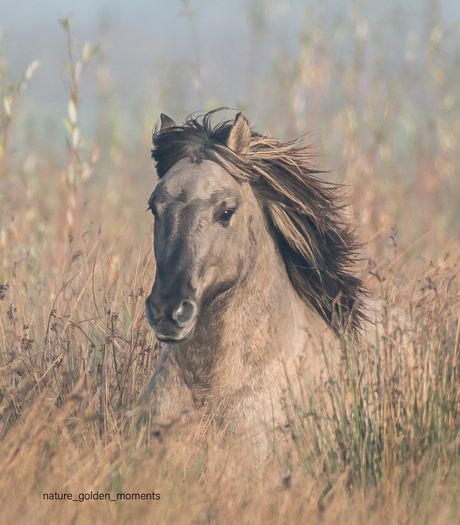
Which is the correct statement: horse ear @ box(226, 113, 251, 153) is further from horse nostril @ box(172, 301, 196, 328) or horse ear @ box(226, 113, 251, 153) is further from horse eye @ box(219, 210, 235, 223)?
horse nostril @ box(172, 301, 196, 328)

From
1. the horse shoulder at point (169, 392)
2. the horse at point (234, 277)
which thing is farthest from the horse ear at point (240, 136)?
the horse shoulder at point (169, 392)

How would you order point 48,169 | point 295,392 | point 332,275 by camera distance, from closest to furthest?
point 295,392, point 332,275, point 48,169

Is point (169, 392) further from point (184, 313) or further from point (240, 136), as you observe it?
point (240, 136)

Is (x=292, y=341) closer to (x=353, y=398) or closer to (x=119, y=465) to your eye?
(x=353, y=398)

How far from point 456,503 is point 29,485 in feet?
5.70

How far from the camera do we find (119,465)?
128 inches

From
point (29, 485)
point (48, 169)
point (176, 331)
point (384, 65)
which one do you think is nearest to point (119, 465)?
point (29, 485)

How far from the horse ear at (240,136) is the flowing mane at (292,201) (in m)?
0.03

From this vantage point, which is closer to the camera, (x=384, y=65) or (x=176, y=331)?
(x=176, y=331)

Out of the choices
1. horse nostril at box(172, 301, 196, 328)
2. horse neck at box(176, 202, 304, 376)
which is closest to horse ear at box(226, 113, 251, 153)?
horse neck at box(176, 202, 304, 376)

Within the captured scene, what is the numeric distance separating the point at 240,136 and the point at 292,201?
0.49 m

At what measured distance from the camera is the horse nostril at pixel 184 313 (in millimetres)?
3178

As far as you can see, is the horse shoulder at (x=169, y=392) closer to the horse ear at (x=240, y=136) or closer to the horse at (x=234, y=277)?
the horse at (x=234, y=277)

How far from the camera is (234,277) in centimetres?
362
